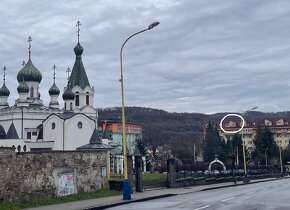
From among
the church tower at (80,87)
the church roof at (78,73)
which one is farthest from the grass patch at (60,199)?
the church roof at (78,73)

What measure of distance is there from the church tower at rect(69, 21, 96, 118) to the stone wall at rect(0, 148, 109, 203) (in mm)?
47953

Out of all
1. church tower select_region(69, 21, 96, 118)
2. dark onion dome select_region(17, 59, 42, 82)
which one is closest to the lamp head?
church tower select_region(69, 21, 96, 118)

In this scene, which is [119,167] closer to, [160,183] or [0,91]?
[160,183]

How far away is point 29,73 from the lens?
250 feet

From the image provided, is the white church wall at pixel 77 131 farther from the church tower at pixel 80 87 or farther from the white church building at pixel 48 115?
the church tower at pixel 80 87

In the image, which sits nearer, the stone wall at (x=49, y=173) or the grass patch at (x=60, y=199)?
the grass patch at (x=60, y=199)

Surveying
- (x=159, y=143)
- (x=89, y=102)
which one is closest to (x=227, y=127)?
(x=159, y=143)

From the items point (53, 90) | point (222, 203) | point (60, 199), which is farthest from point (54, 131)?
point (222, 203)

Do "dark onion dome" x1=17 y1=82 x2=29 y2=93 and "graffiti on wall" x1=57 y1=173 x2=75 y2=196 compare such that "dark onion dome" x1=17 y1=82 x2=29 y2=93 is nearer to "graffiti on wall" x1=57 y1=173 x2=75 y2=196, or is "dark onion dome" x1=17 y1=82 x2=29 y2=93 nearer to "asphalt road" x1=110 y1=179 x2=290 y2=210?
"graffiti on wall" x1=57 y1=173 x2=75 y2=196

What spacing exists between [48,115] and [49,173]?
168ft

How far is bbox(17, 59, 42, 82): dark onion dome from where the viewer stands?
76.2 meters

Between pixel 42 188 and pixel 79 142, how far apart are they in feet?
148

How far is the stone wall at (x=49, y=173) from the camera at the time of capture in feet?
70.6

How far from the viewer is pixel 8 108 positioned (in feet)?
246
